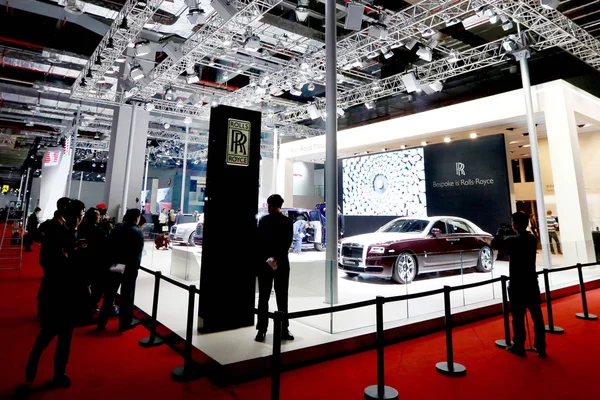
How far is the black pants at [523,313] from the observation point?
332 centimetres

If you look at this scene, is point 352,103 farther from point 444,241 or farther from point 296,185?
point 444,241

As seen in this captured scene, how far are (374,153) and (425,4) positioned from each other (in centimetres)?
594

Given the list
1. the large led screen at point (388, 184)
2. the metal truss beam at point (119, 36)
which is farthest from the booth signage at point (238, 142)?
the large led screen at point (388, 184)

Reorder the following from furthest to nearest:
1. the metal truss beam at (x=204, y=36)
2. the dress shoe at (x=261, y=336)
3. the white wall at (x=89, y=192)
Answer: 1. the white wall at (x=89, y=192)
2. the metal truss beam at (x=204, y=36)
3. the dress shoe at (x=261, y=336)

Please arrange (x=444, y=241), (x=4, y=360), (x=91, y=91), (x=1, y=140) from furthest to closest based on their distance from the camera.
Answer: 1. (x=1, y=140)
2. (x=91, y=91)
3. (x=444, y=241)
4. (x=4, y=360)

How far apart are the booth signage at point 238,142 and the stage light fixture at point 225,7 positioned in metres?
4.05

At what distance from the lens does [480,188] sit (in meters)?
9.90

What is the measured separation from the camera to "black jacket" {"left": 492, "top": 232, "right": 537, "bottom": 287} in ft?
11.2

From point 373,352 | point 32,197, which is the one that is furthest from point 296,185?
point 32,197

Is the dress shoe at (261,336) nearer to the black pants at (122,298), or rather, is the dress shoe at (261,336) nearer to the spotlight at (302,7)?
the black pants at (122,298)

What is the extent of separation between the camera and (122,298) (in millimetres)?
3988

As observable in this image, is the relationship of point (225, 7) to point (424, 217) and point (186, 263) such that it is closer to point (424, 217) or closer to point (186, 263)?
point (186, 263)

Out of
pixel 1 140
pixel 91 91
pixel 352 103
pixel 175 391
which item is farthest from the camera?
pixel 1 140

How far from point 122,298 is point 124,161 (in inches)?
367
